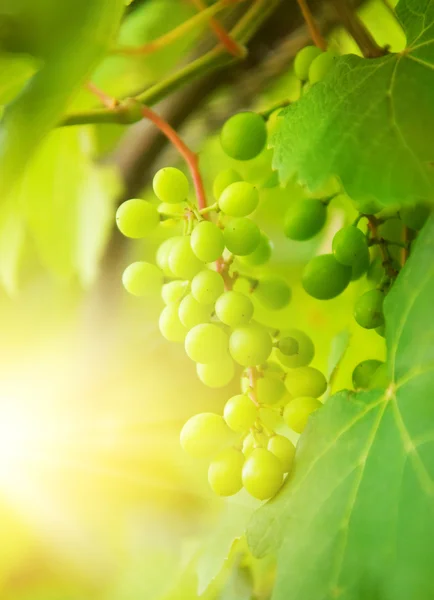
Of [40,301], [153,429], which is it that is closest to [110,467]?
[153,429]

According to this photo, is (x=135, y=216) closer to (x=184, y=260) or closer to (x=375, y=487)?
(x=184, y=260)

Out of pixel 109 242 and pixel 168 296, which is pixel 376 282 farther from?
pixel 109 242

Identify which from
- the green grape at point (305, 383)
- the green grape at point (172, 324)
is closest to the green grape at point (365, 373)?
the green grape at point (305, 383)

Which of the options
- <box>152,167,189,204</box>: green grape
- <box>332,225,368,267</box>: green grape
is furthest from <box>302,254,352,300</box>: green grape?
<box>152,167,189,204</box>: green grape

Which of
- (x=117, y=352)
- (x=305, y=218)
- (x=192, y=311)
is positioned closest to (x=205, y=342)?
(x=192, y=311)

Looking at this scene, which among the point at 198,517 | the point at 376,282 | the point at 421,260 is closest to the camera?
the point at 421,260

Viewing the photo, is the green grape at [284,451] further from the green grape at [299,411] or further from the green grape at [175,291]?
the green grape at [175,291]

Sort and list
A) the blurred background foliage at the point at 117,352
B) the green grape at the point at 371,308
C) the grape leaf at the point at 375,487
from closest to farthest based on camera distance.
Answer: the grape leaf at the point at 375,487 → the green grape at the point at 371,308 → the blurred background foliage at the point at 117,352
